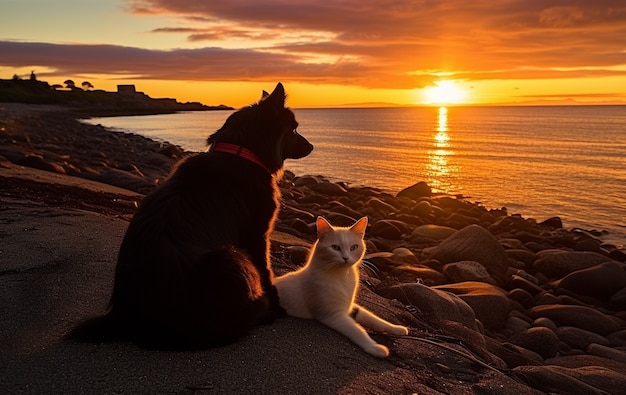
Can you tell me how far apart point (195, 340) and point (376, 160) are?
3511cm

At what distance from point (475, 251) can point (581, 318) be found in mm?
2675

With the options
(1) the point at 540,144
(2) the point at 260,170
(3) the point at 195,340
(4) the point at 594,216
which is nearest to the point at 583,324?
(2) the point at 260,170

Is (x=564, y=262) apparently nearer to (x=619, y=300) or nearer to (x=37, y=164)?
(x=619, y=300)

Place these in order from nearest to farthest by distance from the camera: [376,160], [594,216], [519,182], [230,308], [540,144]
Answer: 1. [230,308]
2. [594,216]
3. [519,182]
4. [376,160]
5. [540,144]

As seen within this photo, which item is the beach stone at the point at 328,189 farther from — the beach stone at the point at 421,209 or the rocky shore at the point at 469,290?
the beach stone at the point at 421,209

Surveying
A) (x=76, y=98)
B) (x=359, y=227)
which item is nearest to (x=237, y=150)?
(x=359, y=227)

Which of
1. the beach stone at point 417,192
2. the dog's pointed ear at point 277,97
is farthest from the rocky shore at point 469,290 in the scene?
the beach stone at point 417,192

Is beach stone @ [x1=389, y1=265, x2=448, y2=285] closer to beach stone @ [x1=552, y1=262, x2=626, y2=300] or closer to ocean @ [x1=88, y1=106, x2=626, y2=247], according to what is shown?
beach stone @ [x1=552, y1=262, x2=626, y2=300]

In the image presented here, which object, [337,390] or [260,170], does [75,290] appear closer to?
[260,170]

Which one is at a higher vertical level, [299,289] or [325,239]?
[325,239]

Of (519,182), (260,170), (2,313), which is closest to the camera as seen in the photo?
(2,313)

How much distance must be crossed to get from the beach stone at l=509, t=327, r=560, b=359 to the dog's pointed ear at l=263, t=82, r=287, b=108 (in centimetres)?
512

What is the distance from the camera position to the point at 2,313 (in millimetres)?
4121

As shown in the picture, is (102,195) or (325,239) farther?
(102,195)
